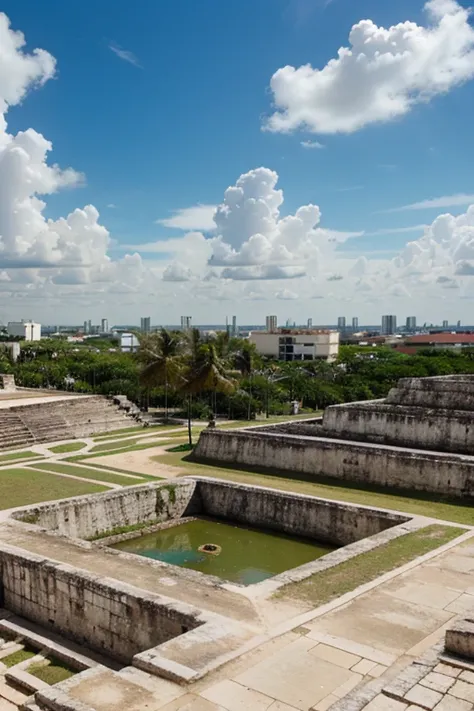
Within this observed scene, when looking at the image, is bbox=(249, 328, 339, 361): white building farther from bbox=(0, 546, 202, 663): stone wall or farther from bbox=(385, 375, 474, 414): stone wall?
bbox=(0, 546, 202, 663): stone wall

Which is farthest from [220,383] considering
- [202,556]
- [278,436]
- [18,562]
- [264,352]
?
[264,352]

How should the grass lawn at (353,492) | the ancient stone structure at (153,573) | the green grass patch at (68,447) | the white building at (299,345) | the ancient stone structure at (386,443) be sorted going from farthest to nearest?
the white building at (299,345), the green grass patch at (68,447), the ancient stone structure at (386,443), the grass lawn at (353,492), the ancient stone structure at (153,573)

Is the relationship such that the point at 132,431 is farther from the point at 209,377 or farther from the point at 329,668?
the point at 329,668

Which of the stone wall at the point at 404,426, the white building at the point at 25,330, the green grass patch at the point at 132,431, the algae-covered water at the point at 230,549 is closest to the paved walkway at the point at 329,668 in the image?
the algae-covered water at the point at 230,549

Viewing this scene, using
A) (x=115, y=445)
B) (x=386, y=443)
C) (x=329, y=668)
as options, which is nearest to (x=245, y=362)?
(x=115, y=445)

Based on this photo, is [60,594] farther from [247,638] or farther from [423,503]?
[423,503]

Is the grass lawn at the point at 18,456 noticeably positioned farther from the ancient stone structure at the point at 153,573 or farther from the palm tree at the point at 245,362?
the palm tree at the point at 245,362
